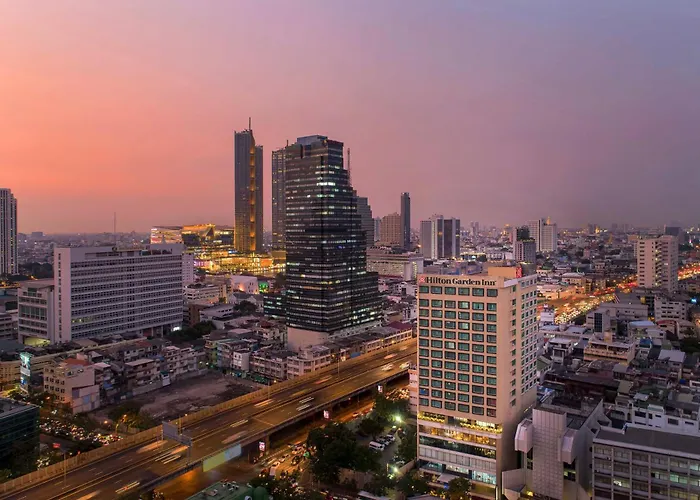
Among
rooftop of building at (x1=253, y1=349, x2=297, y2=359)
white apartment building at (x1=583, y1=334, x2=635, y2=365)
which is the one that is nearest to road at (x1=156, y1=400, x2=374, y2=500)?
rooftop of building at (x1=253, y1=349, x2=297, y2=359)

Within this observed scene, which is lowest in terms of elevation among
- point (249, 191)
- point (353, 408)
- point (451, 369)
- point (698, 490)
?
point (353, 408)

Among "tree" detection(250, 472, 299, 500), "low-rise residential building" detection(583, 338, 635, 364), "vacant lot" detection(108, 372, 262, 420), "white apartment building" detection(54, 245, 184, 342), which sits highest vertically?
"white apartment building" detection(54, 245, 184, 342)

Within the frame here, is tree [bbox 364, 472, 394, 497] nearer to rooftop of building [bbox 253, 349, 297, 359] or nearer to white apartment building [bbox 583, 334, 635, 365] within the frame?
rooftop of building [bbox 253, 349, 297, 359]

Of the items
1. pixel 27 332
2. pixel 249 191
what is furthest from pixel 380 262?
pixel 27 332

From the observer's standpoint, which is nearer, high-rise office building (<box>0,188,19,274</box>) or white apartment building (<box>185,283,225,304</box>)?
white apartment building (<box>185,283,225,304</box>)

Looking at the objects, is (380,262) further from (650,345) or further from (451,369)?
(451,369)

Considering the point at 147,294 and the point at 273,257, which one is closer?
the point at 147,294
